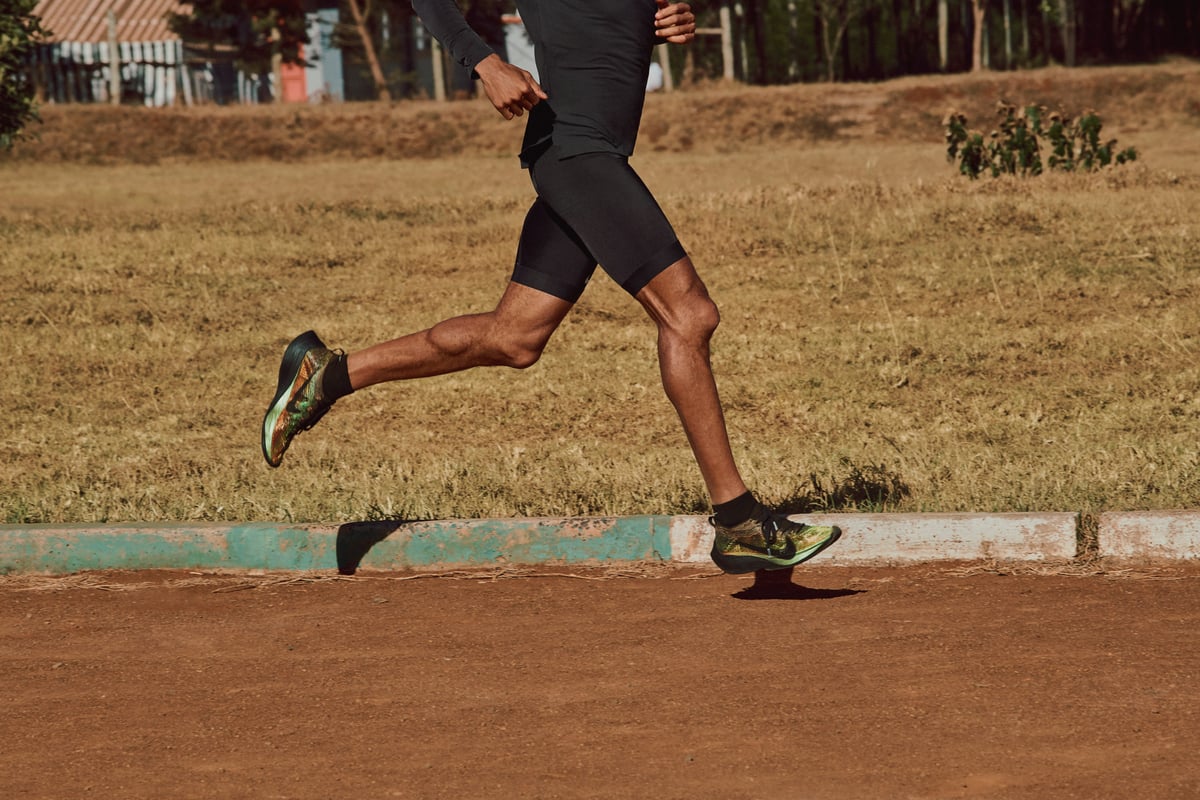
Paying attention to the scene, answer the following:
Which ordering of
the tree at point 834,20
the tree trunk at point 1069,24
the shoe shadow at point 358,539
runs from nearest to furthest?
the shoe shadow at point 358,539, the tree at point 834,20, the tree trunk at point 1069,24

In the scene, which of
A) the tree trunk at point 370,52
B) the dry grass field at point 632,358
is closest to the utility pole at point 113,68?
the tree trunk at point 370,52

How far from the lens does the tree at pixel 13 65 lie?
14312 millimetres

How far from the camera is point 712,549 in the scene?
4648 mm

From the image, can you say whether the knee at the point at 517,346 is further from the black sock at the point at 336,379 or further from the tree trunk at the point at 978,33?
the tree trunk at the point at 978,33

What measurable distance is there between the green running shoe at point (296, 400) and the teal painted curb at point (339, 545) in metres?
0.30

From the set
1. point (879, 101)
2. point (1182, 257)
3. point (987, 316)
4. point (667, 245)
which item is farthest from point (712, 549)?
point (879, 101)

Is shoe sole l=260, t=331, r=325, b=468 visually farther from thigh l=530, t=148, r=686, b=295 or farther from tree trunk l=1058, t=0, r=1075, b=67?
tree trunk l=1058, t=0, r=1075, b=67

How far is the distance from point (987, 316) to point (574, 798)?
6637mm

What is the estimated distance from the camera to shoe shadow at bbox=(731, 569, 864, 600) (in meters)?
4.61

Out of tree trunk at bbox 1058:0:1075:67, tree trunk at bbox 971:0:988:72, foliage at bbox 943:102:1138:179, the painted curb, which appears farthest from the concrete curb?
tree trunk at bbox 1058:0:1075:67

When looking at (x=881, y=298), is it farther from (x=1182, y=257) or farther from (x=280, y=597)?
(x=280, y=597)

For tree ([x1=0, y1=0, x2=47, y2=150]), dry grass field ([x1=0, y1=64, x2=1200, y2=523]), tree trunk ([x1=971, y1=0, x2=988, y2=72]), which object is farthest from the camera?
tree trunk ([x1=971, y1=0, x2=988, y2=72])

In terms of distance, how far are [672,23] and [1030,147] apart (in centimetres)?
990

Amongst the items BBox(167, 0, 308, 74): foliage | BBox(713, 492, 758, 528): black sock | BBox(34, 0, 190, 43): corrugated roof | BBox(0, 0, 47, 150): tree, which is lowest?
BBox(713, 492, 758, 528): black sock
